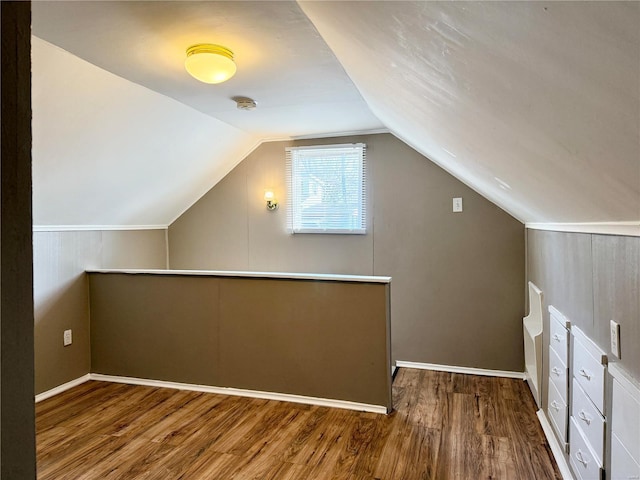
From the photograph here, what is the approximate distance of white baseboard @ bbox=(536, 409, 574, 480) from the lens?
2100 mm

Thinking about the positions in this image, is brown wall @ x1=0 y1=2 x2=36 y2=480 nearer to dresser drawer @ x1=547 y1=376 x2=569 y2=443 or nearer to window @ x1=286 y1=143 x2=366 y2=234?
dresser drawer @ x1=547 y1=376 x2=569 y2=443

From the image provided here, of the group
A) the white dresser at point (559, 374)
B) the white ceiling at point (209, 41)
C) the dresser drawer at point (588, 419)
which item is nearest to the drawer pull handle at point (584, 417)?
the dresser drawer at point (588, 419)

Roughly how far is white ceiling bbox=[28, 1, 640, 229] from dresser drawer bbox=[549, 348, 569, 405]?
31.8 inches

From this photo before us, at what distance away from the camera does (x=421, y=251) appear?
12.6 ft

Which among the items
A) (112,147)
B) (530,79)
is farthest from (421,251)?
(530,79)

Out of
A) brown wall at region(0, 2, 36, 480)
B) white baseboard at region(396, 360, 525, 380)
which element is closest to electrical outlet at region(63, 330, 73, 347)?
white baseboard at region(396, 360, 525, 380)

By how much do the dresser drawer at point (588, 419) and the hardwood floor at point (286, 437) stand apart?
1.84 feet

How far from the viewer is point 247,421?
282 cm

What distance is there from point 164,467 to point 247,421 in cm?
66

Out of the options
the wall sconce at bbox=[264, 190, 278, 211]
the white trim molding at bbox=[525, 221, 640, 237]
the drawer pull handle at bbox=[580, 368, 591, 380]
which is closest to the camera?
the white trim molding at bbox=[525, 221, 640, 237]

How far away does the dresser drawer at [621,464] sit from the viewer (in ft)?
4.04

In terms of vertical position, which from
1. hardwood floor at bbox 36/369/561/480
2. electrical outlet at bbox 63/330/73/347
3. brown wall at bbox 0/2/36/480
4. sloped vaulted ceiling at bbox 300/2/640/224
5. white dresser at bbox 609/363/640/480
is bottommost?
hardwood floor at bbox 36/369/561/480

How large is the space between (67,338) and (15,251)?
3.52 metres

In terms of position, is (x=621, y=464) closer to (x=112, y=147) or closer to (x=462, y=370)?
(x=462, y=370)
